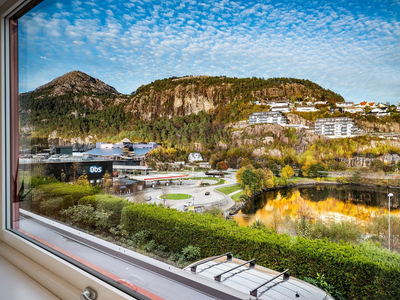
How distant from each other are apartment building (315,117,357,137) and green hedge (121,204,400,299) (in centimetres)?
67

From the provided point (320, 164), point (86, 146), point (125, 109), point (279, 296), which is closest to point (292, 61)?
point (320, 164)

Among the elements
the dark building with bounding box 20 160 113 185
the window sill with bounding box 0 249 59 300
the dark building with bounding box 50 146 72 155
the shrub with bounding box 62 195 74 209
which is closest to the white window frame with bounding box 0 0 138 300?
the window sill with bounding box 0 249 59 300

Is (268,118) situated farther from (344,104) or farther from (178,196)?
(178,196)

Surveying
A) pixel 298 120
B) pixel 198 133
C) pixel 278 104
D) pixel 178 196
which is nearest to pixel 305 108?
pixel 298 120

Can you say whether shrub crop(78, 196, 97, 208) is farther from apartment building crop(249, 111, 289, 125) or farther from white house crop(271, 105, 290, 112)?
white house crop(271, 105, 290, 112)

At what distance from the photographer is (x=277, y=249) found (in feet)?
5.15

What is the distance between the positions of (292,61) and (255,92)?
351mm

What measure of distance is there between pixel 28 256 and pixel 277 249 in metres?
1.42

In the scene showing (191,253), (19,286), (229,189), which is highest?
(229,189)

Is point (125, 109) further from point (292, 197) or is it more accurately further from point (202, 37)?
point (292, 197)

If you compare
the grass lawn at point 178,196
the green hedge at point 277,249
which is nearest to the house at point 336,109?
the green hedge at point 277,249

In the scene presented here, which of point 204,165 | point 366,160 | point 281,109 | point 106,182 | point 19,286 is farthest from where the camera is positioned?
point 106,182

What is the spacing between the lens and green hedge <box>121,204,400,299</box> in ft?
4.05

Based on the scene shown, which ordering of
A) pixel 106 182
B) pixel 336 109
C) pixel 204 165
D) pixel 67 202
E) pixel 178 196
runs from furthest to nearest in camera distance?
pixel 106 182, pixel 67 202, pixel 178 196, pixel 204 165, pixel 336 109
